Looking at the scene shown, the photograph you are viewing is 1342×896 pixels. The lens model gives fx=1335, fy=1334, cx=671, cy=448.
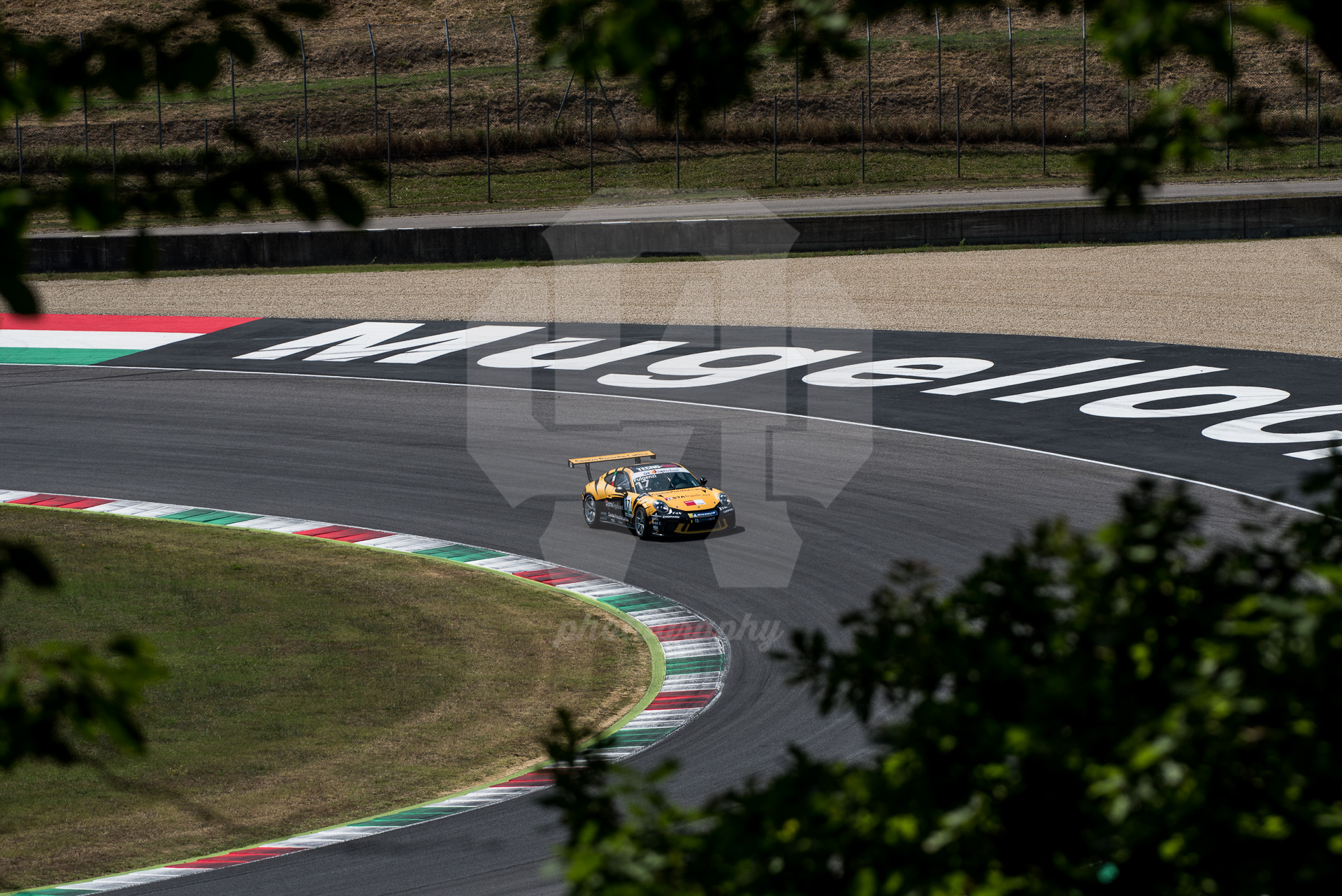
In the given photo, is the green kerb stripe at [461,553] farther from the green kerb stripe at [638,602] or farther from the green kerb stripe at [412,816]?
the green kerb stripe at [412,816]

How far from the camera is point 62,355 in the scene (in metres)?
33.3

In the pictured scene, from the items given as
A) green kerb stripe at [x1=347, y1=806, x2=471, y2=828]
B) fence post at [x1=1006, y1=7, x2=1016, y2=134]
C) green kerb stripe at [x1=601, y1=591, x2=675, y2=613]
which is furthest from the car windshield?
fence post at [x1=1006, y1=7, x2=1016, y2=134]

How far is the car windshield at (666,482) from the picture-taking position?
64.1ft

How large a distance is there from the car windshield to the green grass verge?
2437 mm

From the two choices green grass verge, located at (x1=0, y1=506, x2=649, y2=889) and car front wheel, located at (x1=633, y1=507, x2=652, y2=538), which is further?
car front wheel, located at (x1=633, y1=507, x2=652, y2=538)

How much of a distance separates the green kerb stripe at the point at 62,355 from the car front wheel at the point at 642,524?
18.9m

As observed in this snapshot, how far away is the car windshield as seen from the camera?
19.5 metres

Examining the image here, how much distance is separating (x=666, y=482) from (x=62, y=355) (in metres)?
20.5

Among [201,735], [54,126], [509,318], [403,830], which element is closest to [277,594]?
[201,735]

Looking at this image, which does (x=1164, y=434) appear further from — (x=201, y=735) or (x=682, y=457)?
(x=201, y=735)

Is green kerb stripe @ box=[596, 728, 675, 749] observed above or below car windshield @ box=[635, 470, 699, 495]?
below

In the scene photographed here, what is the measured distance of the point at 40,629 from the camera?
52.7 ft

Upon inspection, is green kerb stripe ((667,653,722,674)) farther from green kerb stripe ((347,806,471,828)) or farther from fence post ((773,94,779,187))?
fence post ((773,94,779,187))

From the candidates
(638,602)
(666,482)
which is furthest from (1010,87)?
(638,602)
